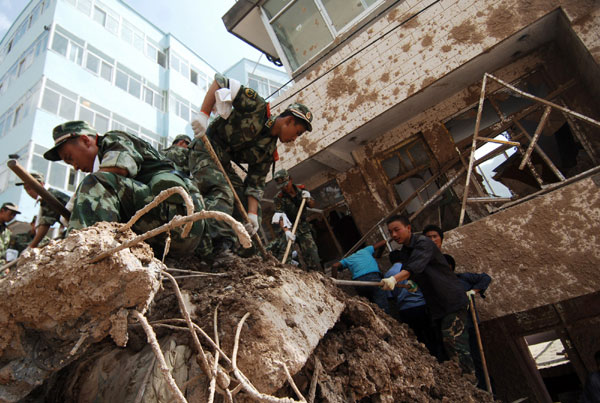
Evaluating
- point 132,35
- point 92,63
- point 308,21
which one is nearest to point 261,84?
point 132,35

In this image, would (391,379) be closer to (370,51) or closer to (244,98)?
(244,98)

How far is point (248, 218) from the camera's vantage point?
3.00 meters

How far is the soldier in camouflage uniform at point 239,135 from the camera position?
112 inches

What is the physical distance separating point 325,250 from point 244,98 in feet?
14.5

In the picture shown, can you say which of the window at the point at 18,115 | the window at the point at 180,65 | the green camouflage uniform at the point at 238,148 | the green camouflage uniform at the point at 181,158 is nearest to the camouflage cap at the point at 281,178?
the green camouflage uniform at the point at 181,158

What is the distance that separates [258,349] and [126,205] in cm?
113

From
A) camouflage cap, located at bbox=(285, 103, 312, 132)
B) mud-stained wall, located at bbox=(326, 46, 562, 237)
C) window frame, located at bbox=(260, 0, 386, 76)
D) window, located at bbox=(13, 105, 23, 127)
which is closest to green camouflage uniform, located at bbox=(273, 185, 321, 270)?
mud-stained wall, located at bbox=(326, 46, 562, 237)

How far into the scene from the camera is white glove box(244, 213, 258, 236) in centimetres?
280

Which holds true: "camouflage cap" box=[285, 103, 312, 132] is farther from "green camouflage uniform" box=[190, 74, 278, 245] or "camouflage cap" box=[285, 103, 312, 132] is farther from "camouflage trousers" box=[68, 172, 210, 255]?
"camouflage trousers" box=[68, 172, 210, 255]

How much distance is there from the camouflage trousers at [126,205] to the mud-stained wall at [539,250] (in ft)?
9.28

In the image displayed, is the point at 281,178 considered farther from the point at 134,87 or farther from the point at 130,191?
the point at 134,87

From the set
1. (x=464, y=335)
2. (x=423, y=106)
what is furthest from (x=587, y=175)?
(x=423, y=106)

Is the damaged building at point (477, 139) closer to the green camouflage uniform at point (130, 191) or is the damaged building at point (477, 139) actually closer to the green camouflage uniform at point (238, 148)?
the green camouflage uniform at point (238, 148)

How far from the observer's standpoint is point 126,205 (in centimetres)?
182
